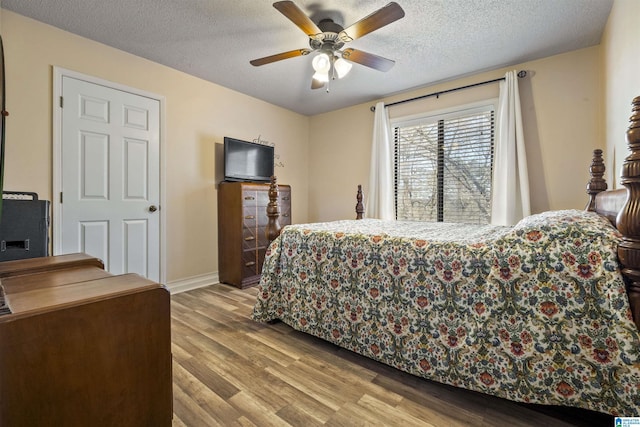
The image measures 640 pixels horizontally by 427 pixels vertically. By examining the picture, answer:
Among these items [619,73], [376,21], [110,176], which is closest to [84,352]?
[376,21]

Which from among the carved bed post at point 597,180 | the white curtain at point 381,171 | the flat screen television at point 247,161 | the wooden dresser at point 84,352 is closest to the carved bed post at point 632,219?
the carved bed post at point 597,180

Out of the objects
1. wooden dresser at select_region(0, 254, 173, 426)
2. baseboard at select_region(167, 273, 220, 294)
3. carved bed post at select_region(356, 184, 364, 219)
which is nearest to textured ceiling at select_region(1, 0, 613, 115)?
carved bed post at select_region(356, 184, 364, 219)

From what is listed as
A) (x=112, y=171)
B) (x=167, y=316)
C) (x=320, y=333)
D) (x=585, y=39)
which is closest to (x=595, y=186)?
(x=585, y=39)

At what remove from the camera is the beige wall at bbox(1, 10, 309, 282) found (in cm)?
220

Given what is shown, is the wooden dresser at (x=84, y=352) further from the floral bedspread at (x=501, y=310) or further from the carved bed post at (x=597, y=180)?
the carved bed post at (x=597, y=180)

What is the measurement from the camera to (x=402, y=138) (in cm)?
383

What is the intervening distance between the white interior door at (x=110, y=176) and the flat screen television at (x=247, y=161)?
77cm

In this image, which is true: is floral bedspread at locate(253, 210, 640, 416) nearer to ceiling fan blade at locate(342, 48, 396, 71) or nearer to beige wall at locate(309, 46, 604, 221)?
ceiling fan blade at locate(342, 48, 396, 71)

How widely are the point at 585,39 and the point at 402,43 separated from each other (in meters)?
1.60

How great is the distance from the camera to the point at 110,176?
2.70 metres

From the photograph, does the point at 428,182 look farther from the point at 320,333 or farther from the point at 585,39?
the point at 320,333

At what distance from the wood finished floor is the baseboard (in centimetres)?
115

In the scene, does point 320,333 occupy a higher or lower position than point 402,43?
lower

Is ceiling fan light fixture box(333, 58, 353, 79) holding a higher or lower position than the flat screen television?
higher
